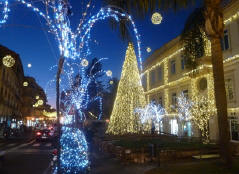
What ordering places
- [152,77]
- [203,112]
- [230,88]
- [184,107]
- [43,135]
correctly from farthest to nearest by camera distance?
[152,77]
[43,135]
[184,107]
[203,112]
[230,88]

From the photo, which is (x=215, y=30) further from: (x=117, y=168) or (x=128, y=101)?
(x=128, y=101)

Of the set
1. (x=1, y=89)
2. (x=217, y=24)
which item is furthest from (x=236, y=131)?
(x=1, y=89)

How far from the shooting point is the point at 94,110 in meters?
65.2

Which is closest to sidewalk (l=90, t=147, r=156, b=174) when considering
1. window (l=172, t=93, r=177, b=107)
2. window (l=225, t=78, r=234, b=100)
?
window (l=225, t=78, r=234, b=100)

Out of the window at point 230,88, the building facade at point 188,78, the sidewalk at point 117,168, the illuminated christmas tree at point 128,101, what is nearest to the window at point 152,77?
the building facade at point 188,78

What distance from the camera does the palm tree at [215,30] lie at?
7121 millimetres

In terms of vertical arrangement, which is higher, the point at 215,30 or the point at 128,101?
the point at 215,30

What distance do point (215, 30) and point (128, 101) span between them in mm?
12995

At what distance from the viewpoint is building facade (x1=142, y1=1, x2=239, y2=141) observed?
19219 mm

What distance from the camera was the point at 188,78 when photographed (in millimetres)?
25531

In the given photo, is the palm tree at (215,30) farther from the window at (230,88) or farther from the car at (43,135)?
the car at (43,135)

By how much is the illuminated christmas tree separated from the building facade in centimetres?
424

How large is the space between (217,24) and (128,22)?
327 centimetres

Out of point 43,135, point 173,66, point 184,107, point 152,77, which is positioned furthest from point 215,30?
point 152,77
